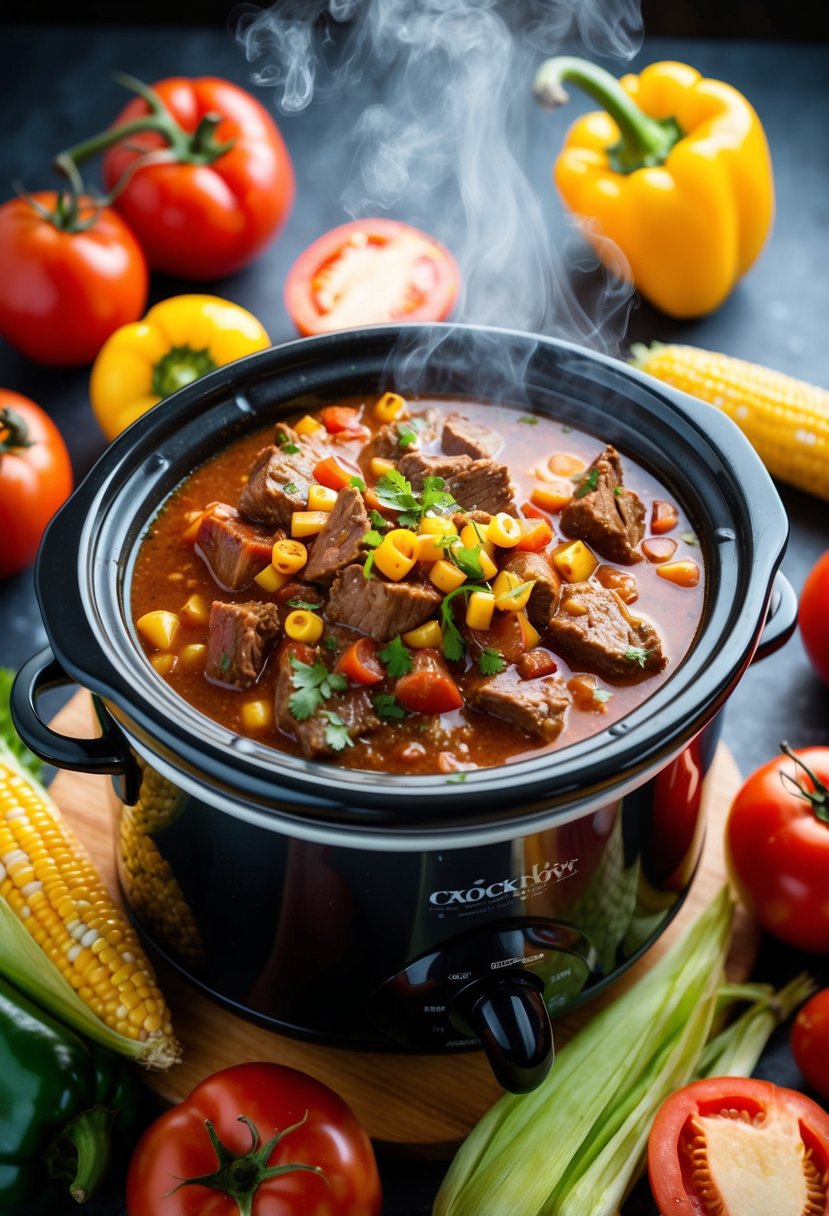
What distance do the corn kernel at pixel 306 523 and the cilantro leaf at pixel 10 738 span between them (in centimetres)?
111

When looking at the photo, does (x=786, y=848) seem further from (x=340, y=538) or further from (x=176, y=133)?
(x=176, y=133)

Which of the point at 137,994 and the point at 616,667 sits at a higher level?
the point at 616,667

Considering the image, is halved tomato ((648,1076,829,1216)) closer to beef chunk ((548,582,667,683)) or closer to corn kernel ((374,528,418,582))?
beef chunk ((548,582,667,683))

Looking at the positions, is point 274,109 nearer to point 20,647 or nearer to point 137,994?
point 20,647

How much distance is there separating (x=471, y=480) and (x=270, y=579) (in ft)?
1.81

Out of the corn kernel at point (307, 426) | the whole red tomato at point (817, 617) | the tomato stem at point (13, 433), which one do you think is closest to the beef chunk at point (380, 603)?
the corn kernel at point (307, 426)

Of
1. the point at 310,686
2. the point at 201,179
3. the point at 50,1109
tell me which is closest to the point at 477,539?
the point at 310,686

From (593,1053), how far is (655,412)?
1586 millimetres

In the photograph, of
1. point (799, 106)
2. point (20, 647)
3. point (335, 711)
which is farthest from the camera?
point (799, 106)

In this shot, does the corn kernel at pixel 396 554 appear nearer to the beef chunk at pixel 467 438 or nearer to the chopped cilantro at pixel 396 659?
the chopped cilantro at pixel 396 659

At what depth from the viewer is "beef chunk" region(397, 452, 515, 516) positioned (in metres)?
3.24

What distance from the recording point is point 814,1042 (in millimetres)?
3254

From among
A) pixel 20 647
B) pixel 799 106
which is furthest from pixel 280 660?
pixel 799 106

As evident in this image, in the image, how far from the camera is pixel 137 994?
3164 millimetres
